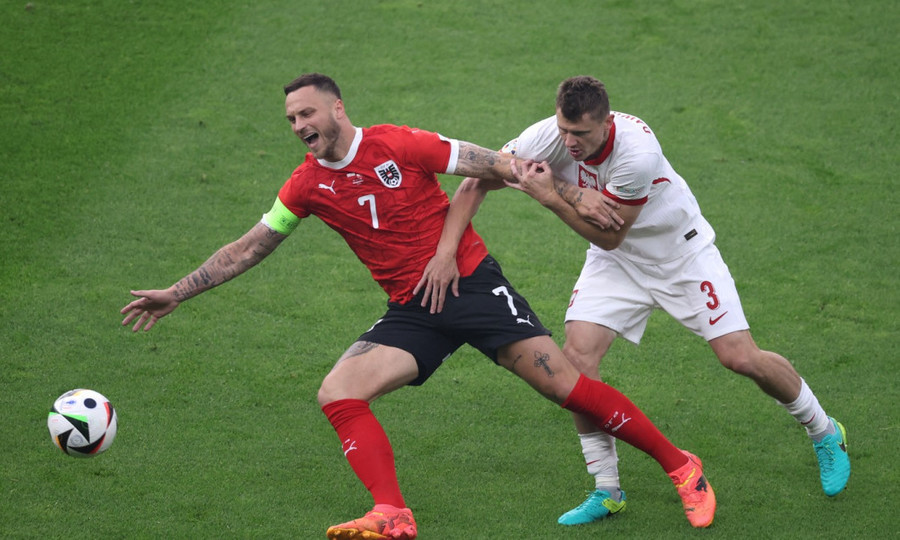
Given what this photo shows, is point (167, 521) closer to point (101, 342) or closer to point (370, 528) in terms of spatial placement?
point (370, 528)

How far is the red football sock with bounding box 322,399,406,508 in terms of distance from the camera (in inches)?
188

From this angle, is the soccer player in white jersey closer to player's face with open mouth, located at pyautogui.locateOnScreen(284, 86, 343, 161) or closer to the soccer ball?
player's face with open mouth, located at pyautogui.locateOnScreen(284, 86, 343, 161)

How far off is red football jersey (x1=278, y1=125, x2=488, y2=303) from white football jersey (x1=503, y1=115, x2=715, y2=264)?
525mm

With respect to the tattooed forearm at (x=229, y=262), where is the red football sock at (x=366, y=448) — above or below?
below

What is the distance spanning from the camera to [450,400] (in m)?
6.58

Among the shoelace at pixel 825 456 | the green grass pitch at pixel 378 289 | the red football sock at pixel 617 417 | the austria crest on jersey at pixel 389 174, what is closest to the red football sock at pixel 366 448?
the green grass pitch at pixel 378 289

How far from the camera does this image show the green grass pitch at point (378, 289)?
18.4ft

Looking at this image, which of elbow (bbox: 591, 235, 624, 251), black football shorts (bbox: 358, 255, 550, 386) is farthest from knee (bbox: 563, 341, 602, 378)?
elbow (bbox: 591, 235, 624, 251)

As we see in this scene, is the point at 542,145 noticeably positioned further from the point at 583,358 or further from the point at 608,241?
the point at 583,358

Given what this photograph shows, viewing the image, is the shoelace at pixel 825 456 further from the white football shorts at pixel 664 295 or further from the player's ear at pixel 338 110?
the player's ear at pixel 338 110

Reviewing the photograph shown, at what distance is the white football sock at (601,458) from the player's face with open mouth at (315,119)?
2.04 meters

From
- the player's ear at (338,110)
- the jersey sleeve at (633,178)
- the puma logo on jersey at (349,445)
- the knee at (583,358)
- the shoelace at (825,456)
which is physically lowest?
the shoelace at (825,456)

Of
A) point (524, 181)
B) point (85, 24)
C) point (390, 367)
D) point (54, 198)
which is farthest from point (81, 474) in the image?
point (85, 24)

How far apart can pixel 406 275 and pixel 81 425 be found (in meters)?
1.74
